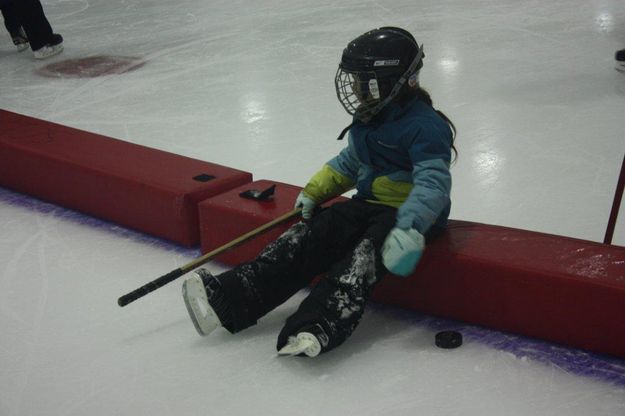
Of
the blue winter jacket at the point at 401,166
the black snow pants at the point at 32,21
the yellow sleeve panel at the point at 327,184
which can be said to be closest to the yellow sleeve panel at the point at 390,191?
the blue winter jacket at the point at 401,166

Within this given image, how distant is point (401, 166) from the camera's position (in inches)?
81.0

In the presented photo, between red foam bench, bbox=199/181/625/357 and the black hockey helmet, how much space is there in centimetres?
41

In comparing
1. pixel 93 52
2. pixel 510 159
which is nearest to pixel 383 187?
pixel 510 159

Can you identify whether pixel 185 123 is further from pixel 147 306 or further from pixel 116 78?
pixel 147 306

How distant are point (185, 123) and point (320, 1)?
3252mm

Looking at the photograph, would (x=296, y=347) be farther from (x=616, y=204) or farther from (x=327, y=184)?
(x=616, y=204)

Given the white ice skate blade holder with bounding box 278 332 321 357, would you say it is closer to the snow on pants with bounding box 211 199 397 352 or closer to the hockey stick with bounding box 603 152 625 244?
the snow on pants with bounding box 211 199 397 352

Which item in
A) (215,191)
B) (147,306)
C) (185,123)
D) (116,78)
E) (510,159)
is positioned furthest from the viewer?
(116,78)

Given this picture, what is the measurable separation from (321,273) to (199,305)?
350 mm

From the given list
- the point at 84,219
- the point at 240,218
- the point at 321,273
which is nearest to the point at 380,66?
the point at 321,273

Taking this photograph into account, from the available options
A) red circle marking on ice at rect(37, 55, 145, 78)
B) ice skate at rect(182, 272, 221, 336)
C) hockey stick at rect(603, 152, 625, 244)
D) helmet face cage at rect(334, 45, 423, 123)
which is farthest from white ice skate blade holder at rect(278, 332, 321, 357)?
red circle marking on ice at rect(37, 55, 145, 78)

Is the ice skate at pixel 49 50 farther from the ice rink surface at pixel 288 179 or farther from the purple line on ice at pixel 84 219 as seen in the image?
the purple line on ice at pixel 84 219

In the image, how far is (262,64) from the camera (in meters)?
5.08

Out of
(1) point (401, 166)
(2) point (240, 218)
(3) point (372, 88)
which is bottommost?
(2) point (240, 218)
